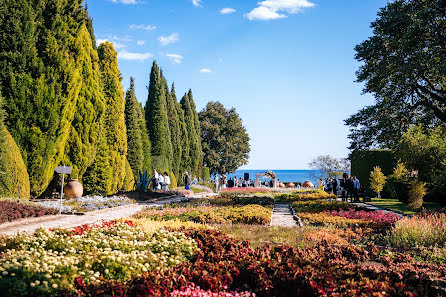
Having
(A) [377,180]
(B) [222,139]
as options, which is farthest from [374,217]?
(B) [222,139]

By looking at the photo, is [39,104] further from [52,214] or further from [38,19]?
[52,214]

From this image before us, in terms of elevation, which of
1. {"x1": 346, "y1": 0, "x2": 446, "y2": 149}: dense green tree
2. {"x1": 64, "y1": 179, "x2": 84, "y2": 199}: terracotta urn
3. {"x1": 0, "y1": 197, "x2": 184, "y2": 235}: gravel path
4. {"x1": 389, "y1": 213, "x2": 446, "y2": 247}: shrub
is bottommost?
{"x1": 0, "y1": 197, "x2": 184, "y2": 235}: gravel path

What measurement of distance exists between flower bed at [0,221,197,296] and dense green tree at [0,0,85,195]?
9348 mm

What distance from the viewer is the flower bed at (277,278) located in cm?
445

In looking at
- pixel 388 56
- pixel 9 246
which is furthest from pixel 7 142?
pixel 388 56

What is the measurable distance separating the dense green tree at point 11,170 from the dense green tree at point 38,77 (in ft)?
2.71

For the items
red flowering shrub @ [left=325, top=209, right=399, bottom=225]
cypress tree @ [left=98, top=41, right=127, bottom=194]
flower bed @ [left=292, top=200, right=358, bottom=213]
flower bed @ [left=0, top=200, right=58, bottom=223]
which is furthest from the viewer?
cypress tree @ [left=98, top=41, right=127, bottom=194]

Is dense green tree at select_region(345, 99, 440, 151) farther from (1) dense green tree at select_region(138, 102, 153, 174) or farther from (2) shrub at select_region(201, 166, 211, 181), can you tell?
(2) shrub at select_region(201, 166, 211, 181)

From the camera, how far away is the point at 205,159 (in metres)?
54.0

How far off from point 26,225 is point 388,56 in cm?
1847

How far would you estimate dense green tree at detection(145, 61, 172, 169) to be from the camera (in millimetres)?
32856

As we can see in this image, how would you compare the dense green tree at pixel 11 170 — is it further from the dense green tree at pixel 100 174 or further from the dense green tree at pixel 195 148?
the dense green tree at pixel 195 148

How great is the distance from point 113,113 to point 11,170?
9415 millimetres

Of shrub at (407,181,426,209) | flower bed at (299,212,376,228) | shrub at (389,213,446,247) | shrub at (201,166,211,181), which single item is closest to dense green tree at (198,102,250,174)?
shrub at (201,166,211,181)
